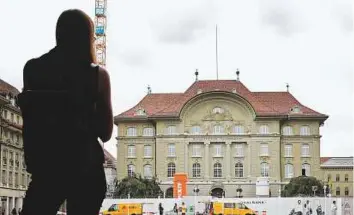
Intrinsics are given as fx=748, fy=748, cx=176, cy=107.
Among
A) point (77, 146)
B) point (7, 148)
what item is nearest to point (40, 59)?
point (77, 146)

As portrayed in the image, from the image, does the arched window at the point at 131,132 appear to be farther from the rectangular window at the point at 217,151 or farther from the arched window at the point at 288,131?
the arched window at the point at 288,131

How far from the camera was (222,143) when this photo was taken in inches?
3565

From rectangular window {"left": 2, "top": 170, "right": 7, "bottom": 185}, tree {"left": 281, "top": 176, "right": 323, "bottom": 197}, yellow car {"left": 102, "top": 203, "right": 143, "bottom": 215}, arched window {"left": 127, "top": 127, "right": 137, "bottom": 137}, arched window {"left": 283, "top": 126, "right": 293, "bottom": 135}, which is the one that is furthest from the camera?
arched window {"left": 127, "top": 127, "right": 137, "bottom": 137}

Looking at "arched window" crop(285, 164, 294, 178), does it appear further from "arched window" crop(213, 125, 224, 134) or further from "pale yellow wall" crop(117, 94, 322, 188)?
"arched window" crop(213, 125, 224, 134)

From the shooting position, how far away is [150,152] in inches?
3629

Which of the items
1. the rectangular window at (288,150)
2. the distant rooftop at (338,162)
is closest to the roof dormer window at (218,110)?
the rectangular window at (288,150)

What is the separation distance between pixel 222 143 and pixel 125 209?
48.8 meters

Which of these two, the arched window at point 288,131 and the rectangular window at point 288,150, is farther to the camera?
the arched window at point 288,131

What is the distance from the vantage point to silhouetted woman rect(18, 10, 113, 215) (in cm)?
377

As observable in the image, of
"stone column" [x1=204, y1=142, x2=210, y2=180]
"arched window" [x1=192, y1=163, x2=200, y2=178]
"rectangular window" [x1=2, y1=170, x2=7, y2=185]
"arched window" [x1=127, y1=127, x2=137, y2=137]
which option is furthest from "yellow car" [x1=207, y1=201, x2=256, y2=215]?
"arched window" [x1=127, y1=127, x2=137, y2=137]

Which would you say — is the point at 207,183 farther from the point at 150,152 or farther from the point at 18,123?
the point at 18,123

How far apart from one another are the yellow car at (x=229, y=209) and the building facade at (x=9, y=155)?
24.4m

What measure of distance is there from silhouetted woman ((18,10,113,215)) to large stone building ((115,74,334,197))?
3323 inches

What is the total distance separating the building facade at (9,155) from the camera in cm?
6306
